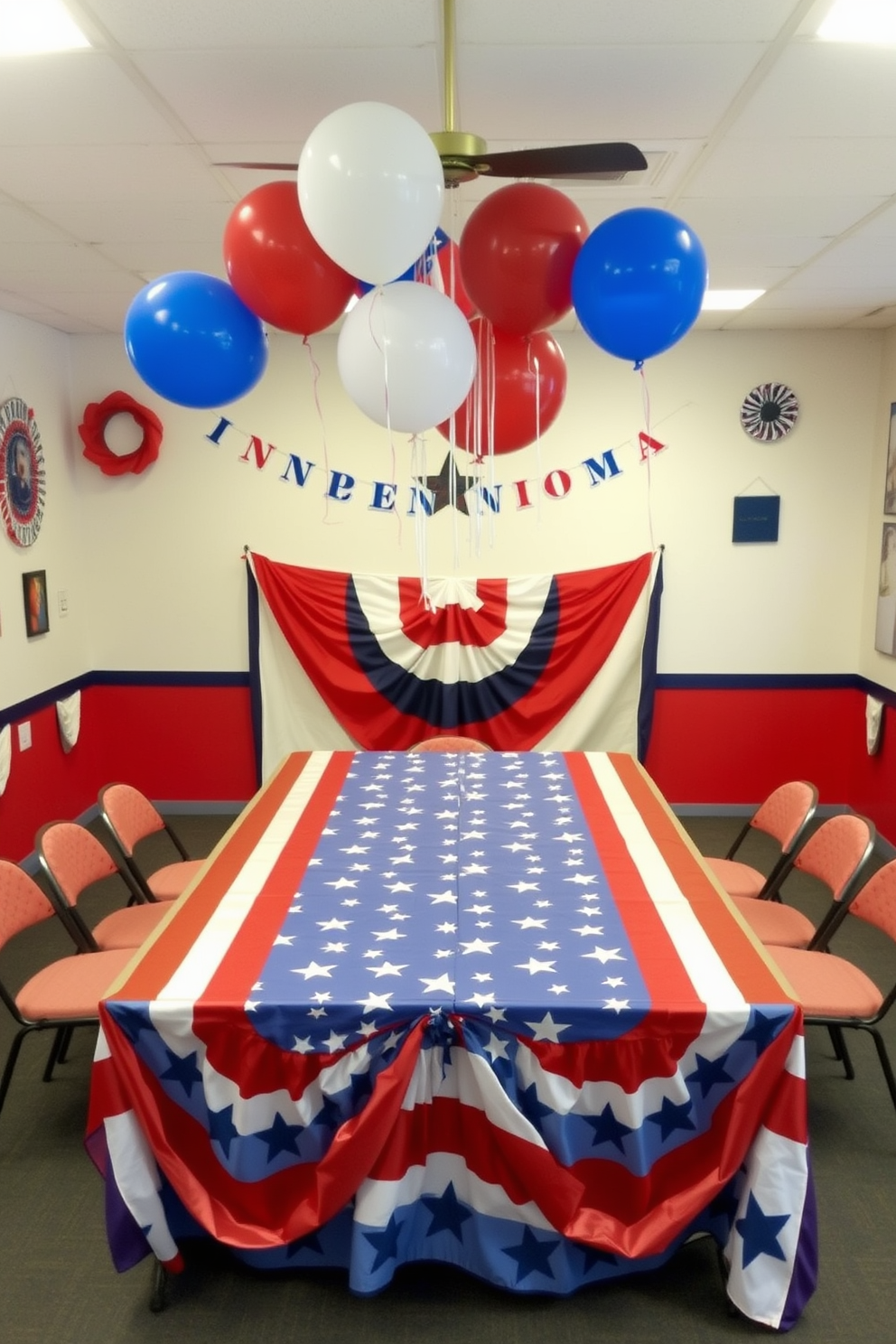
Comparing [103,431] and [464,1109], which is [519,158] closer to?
[464,1109]

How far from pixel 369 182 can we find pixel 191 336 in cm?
66

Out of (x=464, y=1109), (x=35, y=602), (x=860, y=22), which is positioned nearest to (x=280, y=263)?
(x=860, y=22)

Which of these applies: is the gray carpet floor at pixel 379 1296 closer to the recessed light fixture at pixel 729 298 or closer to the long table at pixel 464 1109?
the long table at pixel 464 1109

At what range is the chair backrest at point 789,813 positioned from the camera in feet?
11.0

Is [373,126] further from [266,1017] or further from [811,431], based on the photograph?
[811,431]

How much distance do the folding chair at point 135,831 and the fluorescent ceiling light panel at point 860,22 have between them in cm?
281

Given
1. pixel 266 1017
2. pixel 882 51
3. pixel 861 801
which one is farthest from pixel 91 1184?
pixel 861 801

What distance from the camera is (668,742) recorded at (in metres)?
5.38

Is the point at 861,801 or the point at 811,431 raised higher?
the point at 811,431

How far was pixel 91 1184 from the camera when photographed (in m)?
2.67

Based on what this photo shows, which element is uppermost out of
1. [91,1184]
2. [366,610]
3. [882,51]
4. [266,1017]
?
[882,51]

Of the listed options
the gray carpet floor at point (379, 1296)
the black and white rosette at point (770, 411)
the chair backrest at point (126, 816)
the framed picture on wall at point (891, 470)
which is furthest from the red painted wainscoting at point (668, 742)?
the gray carpet floor at point (379, 1296)

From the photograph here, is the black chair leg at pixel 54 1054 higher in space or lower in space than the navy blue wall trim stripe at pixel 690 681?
lower

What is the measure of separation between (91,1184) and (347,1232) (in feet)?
2.81
